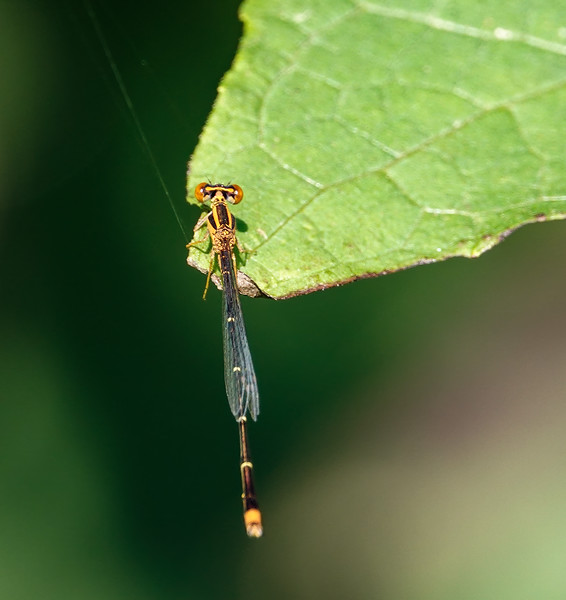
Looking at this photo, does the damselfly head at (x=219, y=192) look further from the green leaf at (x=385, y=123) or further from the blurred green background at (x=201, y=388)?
the blurred green background at (x=201, y=388)

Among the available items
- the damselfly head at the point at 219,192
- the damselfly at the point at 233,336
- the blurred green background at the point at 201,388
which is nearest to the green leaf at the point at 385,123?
the damselfly head at the point at 219,192

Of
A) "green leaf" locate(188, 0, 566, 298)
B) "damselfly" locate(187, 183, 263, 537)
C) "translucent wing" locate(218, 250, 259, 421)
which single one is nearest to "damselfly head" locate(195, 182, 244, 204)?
"damselfly" locate(187, 183, 263, 537)

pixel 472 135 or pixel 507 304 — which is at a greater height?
pixel 507 304

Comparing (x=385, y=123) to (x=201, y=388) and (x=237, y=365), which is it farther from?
(x=201, y=388)

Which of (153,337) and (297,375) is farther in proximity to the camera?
(297,375)

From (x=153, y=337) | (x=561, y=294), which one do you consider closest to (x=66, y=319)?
(x=153, y=337)

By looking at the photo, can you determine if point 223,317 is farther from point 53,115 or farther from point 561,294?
point 561,294

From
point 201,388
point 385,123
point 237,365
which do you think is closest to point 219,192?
point 385,123
